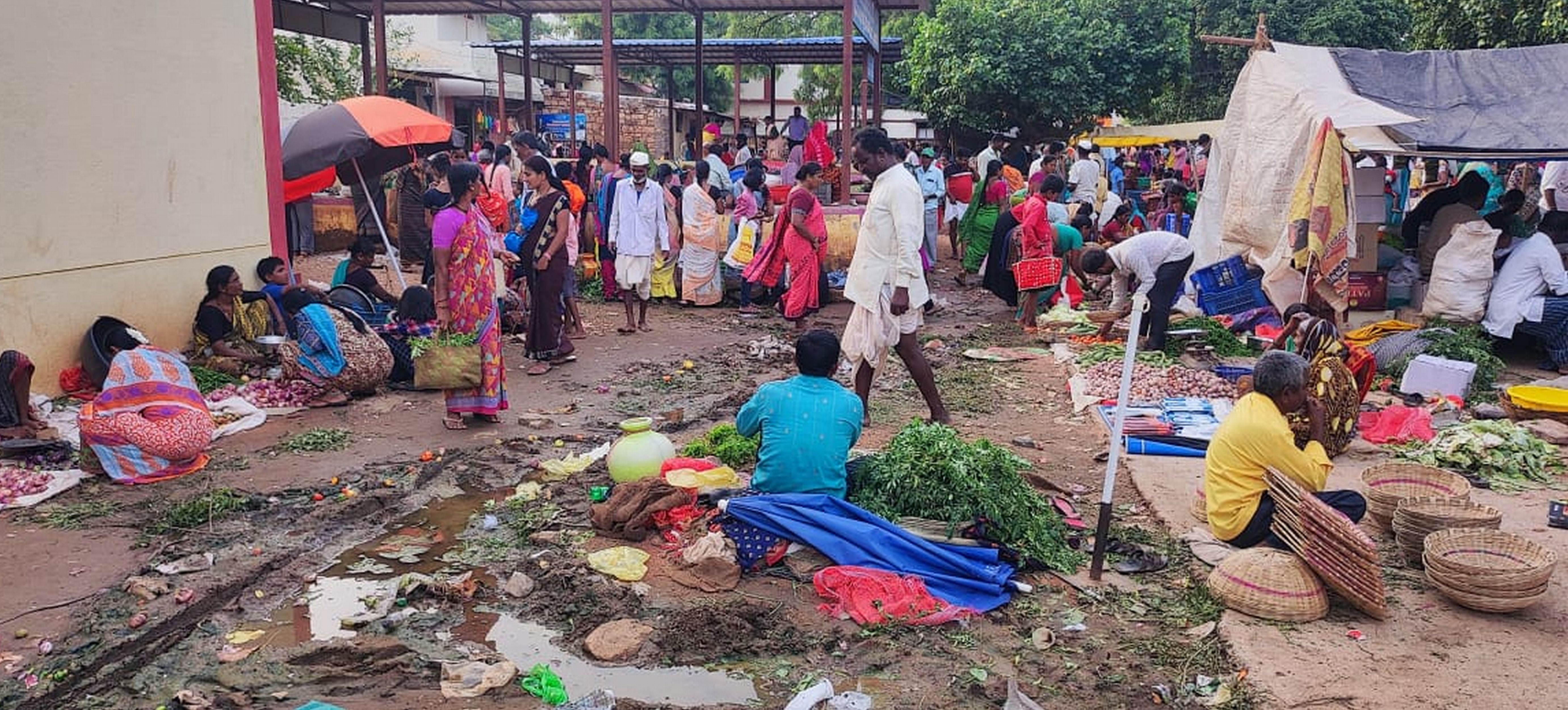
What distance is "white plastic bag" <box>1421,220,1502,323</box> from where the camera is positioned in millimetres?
9008

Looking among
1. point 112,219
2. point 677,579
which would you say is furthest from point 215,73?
point 677,579

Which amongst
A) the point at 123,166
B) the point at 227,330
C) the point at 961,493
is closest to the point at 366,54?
the point at 123,166

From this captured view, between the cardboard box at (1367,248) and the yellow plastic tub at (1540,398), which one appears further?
the cardboard box at (1367,248)

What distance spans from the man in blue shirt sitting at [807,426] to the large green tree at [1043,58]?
16.8m

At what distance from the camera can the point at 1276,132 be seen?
30.8ft

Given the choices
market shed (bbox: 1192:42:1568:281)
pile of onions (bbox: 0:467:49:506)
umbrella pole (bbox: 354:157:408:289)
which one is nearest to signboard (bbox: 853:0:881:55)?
market shed (bbox: 1192:42:1568:281)

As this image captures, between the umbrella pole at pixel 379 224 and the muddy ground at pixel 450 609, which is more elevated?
the umbrella pole at pixel 379 224

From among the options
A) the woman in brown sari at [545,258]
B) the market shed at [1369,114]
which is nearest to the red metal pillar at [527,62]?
the woman in brown sari at [545,258]

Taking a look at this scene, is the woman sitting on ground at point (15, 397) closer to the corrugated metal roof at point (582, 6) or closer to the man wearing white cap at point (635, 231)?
the man wearing white cap at point (635, 231)

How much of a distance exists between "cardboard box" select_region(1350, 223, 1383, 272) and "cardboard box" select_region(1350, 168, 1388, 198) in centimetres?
46

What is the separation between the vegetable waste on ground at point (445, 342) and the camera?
688cm

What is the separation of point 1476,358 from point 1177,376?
2267 mm

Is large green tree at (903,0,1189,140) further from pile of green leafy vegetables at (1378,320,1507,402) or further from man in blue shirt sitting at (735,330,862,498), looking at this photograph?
man in blue shirt sitting at (735,330,862,498)

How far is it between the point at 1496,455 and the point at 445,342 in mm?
6298
